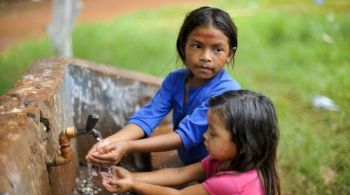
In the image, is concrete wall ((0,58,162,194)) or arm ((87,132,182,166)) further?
arm ((87,132,182,166))

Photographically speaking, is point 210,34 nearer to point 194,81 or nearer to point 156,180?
point 194,81

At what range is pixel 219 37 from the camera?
7.58 ft

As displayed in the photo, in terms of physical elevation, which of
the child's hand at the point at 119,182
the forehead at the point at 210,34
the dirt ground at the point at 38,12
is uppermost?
the forehead at the point at 210,34

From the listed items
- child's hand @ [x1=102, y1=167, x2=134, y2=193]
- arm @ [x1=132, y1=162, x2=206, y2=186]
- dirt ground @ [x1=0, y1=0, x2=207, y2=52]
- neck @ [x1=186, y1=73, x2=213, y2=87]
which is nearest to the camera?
child's hand @ [x1=102, y1=167, x2=134, y2=193]

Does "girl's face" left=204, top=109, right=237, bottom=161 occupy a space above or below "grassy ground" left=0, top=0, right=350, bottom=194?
above

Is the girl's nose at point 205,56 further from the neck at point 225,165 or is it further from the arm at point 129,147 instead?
the neck at point 225,165

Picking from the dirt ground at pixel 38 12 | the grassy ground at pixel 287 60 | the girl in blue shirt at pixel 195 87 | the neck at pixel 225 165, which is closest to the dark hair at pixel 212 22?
the girl in blue shirt at pixel 195 87

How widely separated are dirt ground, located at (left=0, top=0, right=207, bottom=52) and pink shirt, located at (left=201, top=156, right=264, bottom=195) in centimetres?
623

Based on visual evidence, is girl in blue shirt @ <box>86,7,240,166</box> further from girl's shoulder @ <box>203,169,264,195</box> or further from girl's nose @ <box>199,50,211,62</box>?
girl's shoulder @ <box>203,169,264,195</box>

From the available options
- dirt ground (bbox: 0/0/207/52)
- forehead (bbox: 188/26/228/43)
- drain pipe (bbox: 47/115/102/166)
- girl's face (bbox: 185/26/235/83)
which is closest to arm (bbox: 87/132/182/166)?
drain pipe (bbox: 47/115/102/166)

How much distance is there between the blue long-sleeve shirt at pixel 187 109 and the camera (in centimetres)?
233

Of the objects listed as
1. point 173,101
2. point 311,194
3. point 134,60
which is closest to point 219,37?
point 173,101

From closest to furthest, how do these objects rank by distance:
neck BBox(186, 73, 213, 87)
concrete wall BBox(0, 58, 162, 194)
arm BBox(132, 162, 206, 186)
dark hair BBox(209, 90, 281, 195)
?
concrete wall BBox(0, 58, 162, 194) → dark hair BBox(209, 90, 281, 195) → arm BBox(132, 162, 206, 186) → neck BBox(186, 73, 213, 87)

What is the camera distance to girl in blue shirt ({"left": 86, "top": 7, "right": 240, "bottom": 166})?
7.55 feet
